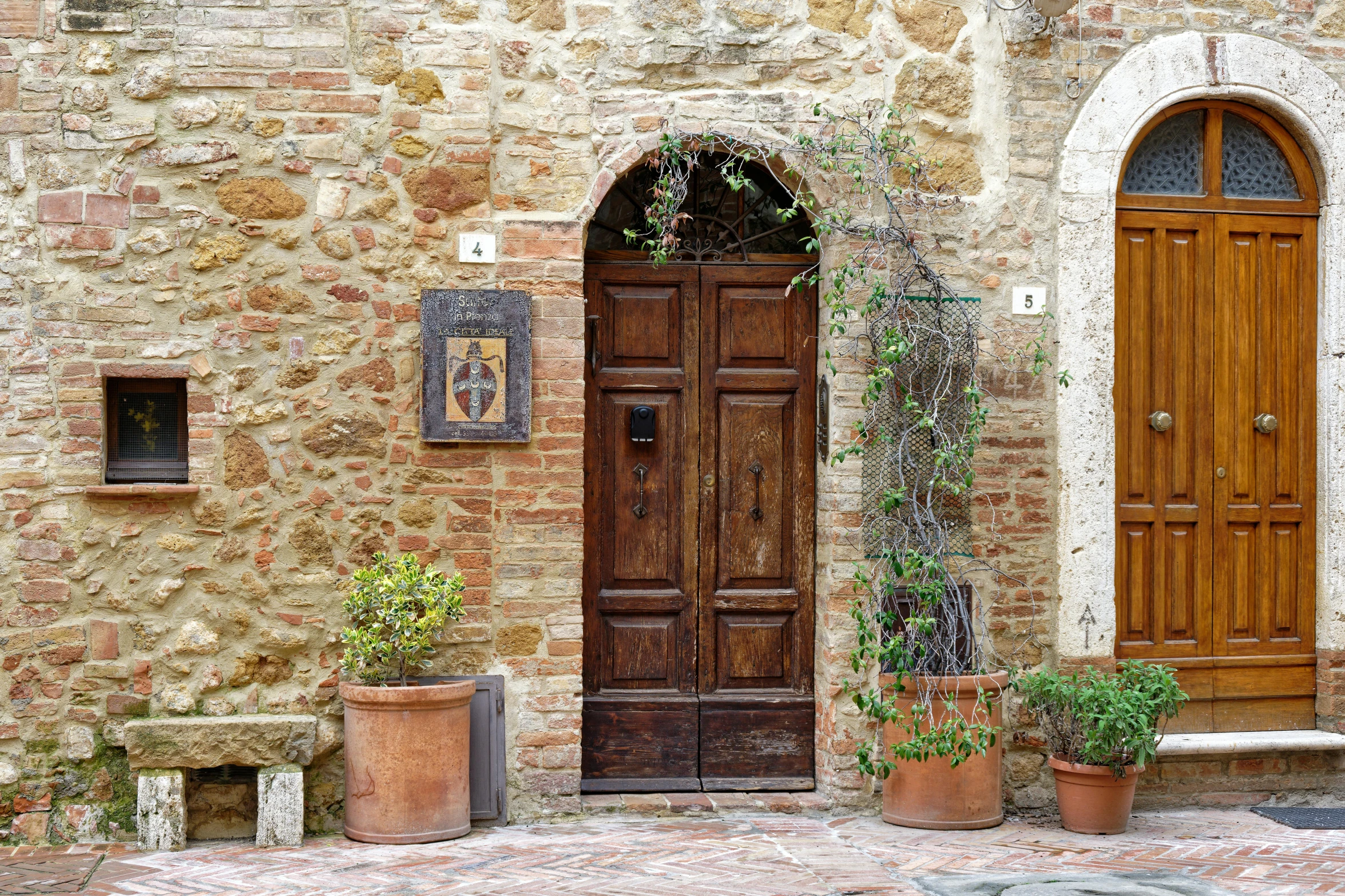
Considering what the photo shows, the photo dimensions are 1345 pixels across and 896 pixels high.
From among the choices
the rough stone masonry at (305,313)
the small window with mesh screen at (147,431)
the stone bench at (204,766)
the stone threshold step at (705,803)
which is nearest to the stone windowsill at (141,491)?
the rough stone masonry at (305,313)

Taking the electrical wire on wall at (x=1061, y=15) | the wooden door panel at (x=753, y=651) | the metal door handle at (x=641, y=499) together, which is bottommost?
the wooden door panel at (x=753, y=651)

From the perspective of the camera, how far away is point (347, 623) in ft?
17.0

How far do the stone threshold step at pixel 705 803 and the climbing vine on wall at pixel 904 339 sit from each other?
1.21ft

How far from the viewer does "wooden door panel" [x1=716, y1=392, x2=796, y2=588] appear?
5.68 meters

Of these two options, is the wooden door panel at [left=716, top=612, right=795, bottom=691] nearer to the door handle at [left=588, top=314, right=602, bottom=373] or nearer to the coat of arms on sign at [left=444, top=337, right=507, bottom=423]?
the door handle at [left=588, top=314, right=602, bottom=373]

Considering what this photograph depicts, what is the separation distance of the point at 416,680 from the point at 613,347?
1.64m

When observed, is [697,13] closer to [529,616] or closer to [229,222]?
[229,222]

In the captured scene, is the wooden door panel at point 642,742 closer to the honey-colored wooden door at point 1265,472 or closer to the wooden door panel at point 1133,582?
the wooden door panel at point 1133,582

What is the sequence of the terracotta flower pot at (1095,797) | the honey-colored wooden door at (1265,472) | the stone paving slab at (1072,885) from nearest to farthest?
the stone paving slab at (1072,885) → the terracotta flower pot at (1095,797) → the honey-colored wooden door at (1265,472)

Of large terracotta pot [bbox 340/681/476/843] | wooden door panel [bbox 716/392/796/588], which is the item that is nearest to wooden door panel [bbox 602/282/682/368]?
wooden door panel [bbox 716/392/796/588]

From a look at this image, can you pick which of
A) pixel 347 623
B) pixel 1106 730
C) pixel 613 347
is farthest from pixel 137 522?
pixel 1106 730

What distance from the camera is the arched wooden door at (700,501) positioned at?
5613 mm

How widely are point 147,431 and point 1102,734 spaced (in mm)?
4015

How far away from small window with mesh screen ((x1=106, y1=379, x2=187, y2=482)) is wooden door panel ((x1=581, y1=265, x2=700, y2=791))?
66.3 inches
